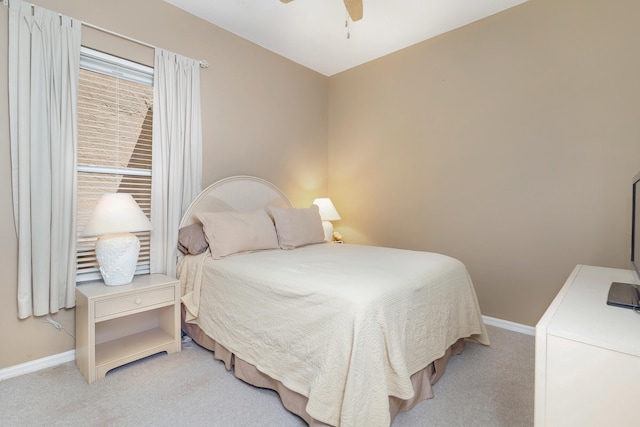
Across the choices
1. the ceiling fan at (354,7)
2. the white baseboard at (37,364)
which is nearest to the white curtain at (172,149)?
the white baseboard at (37,364)

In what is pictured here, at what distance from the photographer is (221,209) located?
2887mm

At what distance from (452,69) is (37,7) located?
323 cm

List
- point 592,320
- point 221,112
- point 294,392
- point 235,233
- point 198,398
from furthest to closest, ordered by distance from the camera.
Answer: point 221,112 < point 235,233 < point 198,398 < point 294,392 < point 592,320

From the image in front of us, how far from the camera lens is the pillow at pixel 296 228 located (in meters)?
2.77

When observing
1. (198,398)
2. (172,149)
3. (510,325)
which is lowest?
(198,398)

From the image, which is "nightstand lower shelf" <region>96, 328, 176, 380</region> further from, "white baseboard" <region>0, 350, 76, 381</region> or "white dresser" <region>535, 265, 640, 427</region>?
"white dresser" <region>535, 265, 640, 427</region>

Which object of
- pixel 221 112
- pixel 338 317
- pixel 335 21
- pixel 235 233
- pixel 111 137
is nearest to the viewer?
pixel 338 317

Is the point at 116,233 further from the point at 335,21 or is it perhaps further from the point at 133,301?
the point at 335,21

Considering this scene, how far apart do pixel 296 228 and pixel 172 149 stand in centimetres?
124

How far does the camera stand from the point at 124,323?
2.38 metres

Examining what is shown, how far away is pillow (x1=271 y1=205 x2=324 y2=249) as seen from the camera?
2.77 metres

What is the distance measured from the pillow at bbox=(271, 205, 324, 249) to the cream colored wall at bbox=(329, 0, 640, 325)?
914 millimetres

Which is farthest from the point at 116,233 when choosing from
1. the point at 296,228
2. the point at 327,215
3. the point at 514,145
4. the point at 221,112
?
the point at 514,145

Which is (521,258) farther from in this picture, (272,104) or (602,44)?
(272,104)
